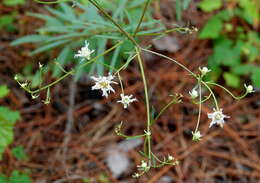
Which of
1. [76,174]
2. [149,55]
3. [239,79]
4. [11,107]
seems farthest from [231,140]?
[11,107]

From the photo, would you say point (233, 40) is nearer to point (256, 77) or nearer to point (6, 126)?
point (256, 77)

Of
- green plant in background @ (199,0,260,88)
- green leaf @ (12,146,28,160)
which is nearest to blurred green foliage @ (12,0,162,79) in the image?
green leaf @ (12,146,28,160)

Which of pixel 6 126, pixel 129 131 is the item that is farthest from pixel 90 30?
pixel 129 131

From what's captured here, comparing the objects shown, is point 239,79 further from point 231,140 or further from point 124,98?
point 124,98

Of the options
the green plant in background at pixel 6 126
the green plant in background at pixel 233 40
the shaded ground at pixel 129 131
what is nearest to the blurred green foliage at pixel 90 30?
the green plant in background at pixel 6 126

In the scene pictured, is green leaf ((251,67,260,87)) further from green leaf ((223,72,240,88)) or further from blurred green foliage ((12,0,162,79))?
blurred green foliage ((12,0,162,79))

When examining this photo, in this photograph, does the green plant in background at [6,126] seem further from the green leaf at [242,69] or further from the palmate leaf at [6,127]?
the green leaf at [242,69]
